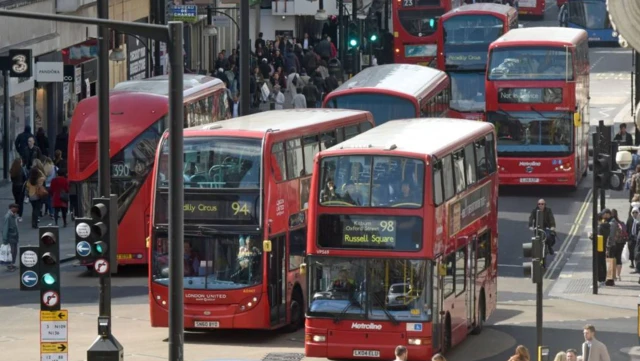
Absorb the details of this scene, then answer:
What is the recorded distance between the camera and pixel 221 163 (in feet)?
91.0

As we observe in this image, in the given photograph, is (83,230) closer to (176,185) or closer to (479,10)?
(176,185)

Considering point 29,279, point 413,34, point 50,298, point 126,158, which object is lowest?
point 413,34

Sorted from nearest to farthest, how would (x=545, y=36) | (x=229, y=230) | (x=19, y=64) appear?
(x=229, y=230)
(x=19, y=64)
(x=545, y=36)

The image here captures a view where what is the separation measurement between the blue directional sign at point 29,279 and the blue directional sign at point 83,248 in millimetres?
662

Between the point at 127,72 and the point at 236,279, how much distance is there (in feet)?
104

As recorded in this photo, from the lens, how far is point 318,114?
105 feet

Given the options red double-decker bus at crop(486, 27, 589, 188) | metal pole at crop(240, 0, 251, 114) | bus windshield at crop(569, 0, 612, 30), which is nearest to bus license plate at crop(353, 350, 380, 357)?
metal pole at crop(240, 0, 251, 114)

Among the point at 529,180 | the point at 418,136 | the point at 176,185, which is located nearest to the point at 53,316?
the point at 176,185

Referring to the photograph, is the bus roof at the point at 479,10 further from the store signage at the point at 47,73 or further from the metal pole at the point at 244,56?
the metal pole at the point at 244,56

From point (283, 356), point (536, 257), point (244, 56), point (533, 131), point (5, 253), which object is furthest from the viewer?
point (533, 131)

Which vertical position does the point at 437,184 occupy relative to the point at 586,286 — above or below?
above

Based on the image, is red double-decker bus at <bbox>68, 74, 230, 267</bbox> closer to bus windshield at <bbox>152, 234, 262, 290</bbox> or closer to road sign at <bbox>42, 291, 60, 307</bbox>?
bus windshield at <bbox>152, 234, 262, 290</bbox>

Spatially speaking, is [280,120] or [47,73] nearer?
[280,120]

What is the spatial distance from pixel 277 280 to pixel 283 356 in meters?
1.63
